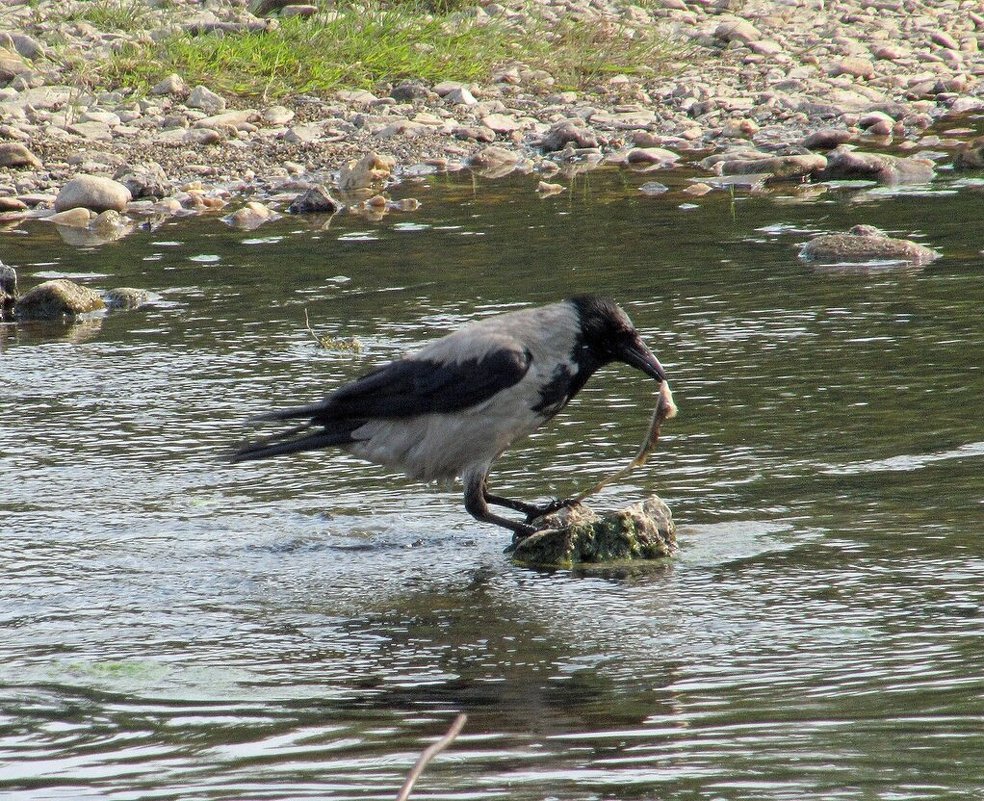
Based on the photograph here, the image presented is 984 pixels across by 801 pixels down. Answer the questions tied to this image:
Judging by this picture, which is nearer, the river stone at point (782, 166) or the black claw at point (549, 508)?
the black claw at point (549, 508)

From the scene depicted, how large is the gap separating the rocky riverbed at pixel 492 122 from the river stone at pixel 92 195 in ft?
0.08

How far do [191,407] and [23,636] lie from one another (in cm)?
275

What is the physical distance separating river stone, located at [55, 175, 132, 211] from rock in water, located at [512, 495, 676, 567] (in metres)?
8.06

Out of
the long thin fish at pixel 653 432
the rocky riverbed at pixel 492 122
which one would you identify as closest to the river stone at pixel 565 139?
the rocky riverbed at pixel 492 122

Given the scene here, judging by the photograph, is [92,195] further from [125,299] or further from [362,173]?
[125,299]

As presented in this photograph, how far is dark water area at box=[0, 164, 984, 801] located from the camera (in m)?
3.79

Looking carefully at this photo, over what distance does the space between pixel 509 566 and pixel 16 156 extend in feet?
31.8

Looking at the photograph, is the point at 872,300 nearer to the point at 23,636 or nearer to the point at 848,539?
the point at 848,539

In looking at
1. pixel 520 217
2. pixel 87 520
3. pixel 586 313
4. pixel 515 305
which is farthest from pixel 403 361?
pixel 520 217

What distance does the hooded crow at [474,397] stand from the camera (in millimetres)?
5855

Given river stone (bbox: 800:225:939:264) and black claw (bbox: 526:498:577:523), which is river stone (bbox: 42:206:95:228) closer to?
river stone (bbox: 800:225:939:264)

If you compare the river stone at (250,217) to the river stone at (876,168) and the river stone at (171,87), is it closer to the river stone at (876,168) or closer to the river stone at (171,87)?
the river stone at (171,87)

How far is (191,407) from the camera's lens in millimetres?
7539

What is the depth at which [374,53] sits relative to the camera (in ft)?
55.1
